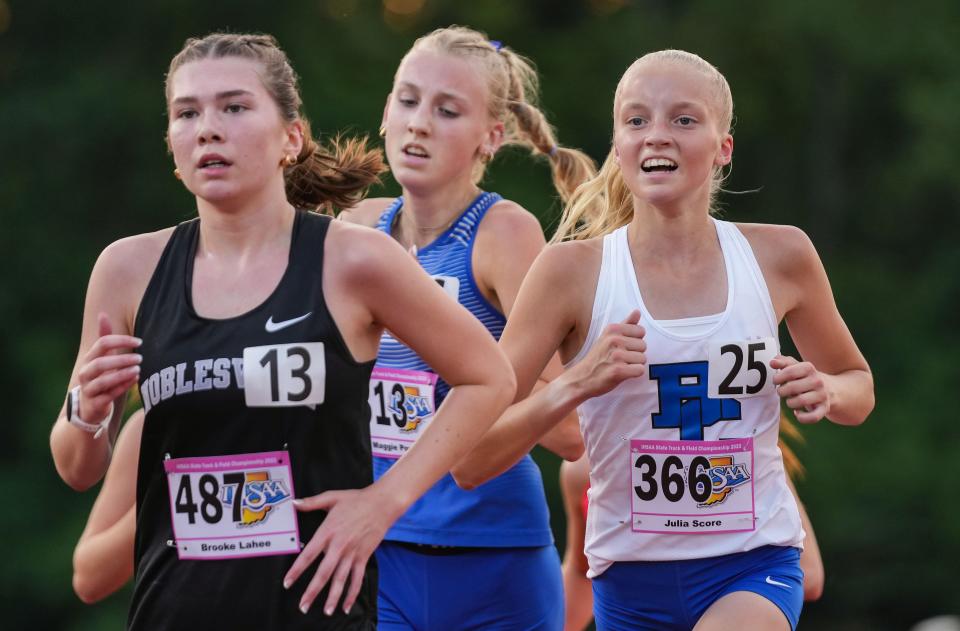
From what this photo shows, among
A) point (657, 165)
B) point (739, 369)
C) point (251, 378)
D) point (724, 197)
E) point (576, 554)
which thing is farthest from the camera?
point (724, 197)

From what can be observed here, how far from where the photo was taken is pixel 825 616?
1570 cm

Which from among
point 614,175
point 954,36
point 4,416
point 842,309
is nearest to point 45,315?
point 4,416

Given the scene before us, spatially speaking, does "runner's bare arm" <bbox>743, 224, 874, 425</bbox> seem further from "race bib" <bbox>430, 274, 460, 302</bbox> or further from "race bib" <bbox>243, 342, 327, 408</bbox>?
"race bib" <bbox>243, 342, 327, 408</bbox>

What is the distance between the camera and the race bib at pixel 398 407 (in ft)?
14.1

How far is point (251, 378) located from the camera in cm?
316

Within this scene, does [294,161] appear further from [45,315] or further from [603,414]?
[45,315]

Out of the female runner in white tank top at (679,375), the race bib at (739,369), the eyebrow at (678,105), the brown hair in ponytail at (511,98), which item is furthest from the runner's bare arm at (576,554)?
the eyebrow at (678,105)

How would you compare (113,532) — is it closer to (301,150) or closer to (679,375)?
(301,150)

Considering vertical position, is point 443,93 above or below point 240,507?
above

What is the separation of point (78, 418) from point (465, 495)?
1.38 m

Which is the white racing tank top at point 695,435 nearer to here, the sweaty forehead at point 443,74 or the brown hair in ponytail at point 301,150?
the brown hair in ponytail at point 301,150

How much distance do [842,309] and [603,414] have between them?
41.4 feet

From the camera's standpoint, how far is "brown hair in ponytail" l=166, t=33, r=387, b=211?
11.3 feet

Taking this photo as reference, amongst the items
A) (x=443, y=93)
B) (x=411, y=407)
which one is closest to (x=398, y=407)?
(x=411, y=407)
